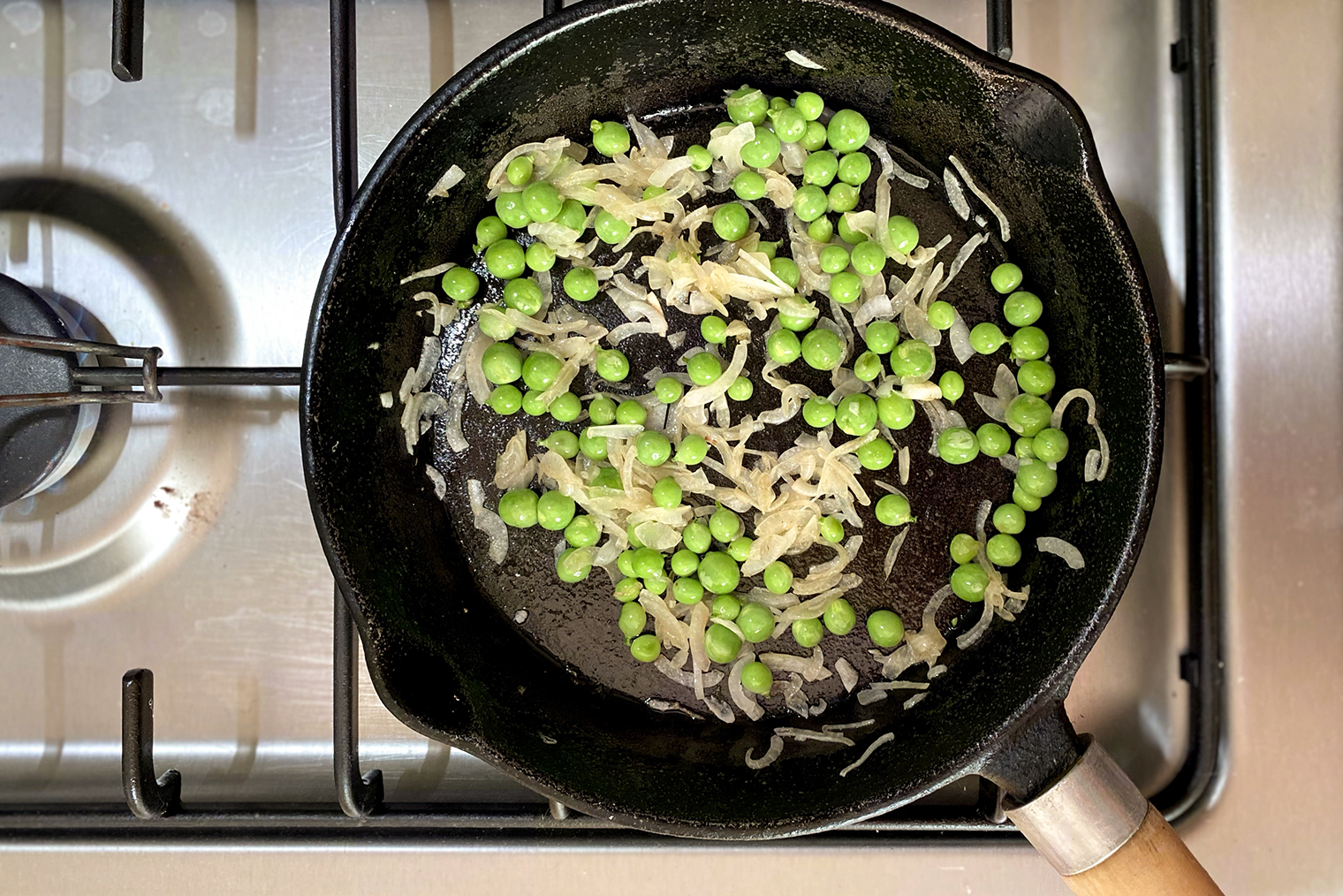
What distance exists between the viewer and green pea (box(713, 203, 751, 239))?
4.53 ft

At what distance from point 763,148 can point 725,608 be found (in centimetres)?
68

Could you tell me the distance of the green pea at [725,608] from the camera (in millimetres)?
1430

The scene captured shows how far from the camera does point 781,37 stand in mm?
1333

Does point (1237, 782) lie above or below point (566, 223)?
below

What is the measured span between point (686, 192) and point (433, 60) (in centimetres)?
46

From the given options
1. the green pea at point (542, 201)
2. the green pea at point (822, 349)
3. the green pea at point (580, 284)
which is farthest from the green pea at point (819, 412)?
the green pea at point (542, 201)

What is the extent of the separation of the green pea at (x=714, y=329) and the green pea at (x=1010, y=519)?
50 cm

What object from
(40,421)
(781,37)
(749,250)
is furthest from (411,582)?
(781,37)

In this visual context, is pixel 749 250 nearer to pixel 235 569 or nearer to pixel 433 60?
pixel 433 60

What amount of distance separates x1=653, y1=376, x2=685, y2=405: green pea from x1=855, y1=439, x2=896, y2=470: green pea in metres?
0.28

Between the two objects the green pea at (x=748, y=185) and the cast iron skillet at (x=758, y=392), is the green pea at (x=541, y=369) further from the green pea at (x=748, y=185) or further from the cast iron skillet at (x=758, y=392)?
the green pea at (x=748, y=185)

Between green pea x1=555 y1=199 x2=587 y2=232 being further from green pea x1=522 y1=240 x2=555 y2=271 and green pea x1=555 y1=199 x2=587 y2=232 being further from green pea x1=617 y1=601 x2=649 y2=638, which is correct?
green pea x1=617 y1=601 x2=649 y2=638

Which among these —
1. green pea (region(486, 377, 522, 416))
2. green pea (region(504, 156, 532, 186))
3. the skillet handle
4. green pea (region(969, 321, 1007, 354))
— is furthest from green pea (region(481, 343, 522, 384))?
the skillet handle

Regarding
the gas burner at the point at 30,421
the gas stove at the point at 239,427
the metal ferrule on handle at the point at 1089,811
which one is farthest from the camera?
the gas stove at the point at 239,427
